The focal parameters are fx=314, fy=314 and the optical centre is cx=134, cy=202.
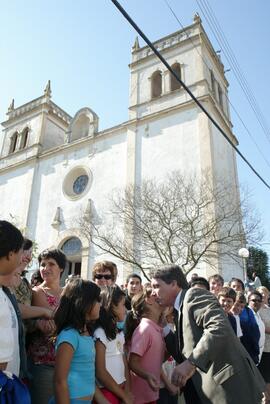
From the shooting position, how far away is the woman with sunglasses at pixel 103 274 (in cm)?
402

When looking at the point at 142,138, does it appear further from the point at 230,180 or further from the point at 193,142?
the point at 230,180

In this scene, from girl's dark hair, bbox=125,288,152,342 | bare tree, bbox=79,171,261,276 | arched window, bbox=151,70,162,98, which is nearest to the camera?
girl's dark hair, bbox=125,288,152,342

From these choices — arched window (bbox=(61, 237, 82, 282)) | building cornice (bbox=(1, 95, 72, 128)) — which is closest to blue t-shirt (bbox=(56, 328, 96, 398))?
arched window (bbox=(61, 237, 82, 282))

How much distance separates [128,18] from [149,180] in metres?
13.3

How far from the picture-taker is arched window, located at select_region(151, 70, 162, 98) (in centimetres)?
2067

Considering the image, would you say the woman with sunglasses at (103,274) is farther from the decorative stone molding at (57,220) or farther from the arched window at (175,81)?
the arched window at (175,81)

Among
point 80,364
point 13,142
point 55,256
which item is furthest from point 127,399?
point 13,142

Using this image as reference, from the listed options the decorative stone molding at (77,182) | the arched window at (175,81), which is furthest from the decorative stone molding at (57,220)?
the arched window at (175,81)

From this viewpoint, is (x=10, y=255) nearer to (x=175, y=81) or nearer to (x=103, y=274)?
(x=103, y=274)

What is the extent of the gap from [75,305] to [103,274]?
1.61 meters

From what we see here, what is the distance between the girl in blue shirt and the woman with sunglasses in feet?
4.65

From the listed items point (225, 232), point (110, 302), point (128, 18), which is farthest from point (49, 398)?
point (225, 232)

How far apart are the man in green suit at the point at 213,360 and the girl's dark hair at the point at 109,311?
2.30 ft

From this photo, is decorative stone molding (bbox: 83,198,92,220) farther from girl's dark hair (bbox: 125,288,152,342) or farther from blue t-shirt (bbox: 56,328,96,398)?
blue t-shirt (bbox: 56,328,96,398)
